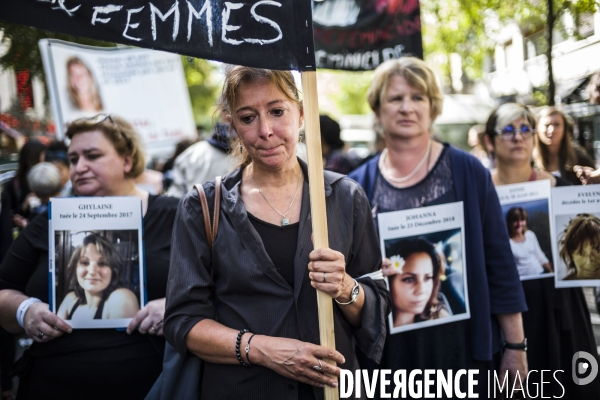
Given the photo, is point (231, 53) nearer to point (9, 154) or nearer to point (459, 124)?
point (9, 154)

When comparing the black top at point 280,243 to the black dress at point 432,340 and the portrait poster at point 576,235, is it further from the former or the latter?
the portrait poster at point 576,235

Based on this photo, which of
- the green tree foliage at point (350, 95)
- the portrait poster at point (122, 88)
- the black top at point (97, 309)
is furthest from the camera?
the green tree foliage at point (350, 95)

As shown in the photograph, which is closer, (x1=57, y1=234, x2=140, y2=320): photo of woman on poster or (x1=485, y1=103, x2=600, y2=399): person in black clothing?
(x1=57, y1=234, x2=140, y2=320): photo of woman on poster

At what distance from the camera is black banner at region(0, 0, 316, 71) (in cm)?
207

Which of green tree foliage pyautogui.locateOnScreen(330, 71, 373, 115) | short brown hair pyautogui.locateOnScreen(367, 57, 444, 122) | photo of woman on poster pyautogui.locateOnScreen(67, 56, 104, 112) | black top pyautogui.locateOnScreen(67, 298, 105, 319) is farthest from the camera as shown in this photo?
green tree foliage pyautogui.locateOnScreen(330, 71, 373, 115)

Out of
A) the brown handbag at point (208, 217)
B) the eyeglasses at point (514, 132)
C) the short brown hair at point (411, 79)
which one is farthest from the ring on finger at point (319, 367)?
the eyeglasses at point (514, 132)

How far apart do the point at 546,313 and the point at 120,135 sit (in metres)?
2.56

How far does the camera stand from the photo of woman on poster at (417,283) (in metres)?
2.99

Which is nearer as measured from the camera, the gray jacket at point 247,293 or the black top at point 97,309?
the gray jacket at point 247,293

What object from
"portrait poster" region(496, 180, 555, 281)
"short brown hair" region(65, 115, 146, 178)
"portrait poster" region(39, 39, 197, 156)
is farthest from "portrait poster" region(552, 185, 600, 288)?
"portrait poster" region(39, 39, 197, 156)

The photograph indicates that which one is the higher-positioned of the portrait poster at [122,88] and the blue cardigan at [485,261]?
the portrait poster at [122,88]

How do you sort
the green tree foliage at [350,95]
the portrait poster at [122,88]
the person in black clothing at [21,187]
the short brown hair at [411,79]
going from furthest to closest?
the green tree foliage at [350,95]
the portrait poster at [122,88]
the person in black clothing at [21,187]
the short brown hair at [411,79]

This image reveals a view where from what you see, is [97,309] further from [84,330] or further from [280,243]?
[280,243]

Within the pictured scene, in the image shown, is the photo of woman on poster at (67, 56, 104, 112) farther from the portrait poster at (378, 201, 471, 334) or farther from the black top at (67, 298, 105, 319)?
the portrait poster at (378, 201, 471, 334)
